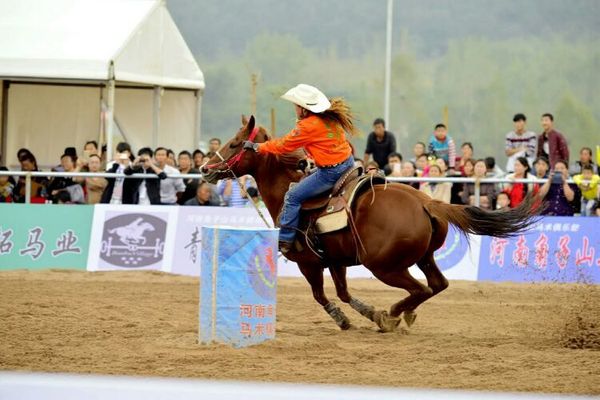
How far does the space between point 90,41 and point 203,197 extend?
4.02 meters

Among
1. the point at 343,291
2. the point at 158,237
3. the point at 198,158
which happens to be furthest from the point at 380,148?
the point at 343,291

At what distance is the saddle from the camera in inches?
364

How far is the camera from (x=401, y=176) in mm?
15984

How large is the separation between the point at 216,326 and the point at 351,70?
116ft

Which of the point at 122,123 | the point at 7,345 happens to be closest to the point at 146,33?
the point at 122,123

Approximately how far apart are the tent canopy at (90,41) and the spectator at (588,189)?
786cm

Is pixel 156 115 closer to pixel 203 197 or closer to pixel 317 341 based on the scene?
pixel 203 197

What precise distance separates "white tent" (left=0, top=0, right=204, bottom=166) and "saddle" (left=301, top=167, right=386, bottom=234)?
8.77 metres

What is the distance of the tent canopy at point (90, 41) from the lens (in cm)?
1742

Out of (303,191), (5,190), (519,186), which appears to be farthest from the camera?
(5,190)

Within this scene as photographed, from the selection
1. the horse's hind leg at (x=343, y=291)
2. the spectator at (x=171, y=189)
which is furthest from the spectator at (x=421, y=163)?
the horse's hind leg at (x=343, y=291)

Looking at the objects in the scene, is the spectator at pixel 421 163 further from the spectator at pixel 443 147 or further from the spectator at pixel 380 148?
the spectator at pixel 380 148

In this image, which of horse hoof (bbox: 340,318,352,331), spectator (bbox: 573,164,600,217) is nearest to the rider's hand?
horse hoof (bbox: 340,318,352,331)

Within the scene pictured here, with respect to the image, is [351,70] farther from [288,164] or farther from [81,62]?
[288,164]
